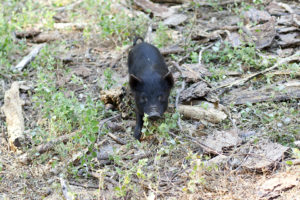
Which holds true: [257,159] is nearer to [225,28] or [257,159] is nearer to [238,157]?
[238,157]

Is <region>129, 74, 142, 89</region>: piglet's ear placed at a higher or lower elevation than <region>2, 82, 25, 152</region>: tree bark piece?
higher

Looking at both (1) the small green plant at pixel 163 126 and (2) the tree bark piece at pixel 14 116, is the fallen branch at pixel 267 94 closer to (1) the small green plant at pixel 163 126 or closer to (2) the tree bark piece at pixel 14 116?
(1) the small green plant at pixel 163 126

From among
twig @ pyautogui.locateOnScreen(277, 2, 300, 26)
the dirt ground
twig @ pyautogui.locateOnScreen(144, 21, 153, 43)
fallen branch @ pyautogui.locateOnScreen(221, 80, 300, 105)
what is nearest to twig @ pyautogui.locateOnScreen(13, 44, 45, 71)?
the dirt ground

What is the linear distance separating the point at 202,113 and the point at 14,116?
255 centimetres

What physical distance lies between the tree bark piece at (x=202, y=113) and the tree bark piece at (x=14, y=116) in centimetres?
211

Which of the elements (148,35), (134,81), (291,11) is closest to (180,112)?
(134,81)

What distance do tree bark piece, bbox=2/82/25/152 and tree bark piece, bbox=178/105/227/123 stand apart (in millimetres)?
2111

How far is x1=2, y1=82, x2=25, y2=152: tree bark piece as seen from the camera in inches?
224

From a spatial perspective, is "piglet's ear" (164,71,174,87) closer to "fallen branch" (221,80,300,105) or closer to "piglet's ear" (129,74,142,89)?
"piglet's ear" (129,74,142,89)

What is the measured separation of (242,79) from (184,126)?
1282 mm

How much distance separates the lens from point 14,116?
6.22 m

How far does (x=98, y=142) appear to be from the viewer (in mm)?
5715

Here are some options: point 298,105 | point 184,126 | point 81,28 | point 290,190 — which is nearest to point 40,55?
point 81,28

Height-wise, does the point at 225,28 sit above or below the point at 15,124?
above
